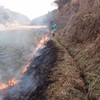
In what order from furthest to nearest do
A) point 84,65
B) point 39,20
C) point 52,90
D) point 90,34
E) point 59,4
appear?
1. point 39,20
2. point 59,4
3. point 90,34
4. point 84,65
5. point 52,90

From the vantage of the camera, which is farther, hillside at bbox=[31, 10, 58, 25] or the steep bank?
hillside at bbox=[31, 10, 58, 25]

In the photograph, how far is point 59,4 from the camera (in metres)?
60.4

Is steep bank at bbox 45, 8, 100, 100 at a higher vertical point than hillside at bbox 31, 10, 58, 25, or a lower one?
higher

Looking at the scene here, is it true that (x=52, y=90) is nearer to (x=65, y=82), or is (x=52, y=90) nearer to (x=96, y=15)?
(x=65, y=82)

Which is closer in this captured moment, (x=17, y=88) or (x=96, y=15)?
(x=17, y=88)

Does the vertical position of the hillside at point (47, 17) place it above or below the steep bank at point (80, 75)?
below

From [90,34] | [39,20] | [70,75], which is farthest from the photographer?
[39,20]

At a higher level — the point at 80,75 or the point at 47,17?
the point at 80,75

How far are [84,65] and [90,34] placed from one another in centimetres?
555

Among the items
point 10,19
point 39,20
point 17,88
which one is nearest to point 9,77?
point 17,88

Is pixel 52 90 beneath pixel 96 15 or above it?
beneath

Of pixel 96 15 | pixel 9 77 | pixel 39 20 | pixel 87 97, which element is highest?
pixel 96 15

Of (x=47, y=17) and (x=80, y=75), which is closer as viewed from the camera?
(x=80, y=75)

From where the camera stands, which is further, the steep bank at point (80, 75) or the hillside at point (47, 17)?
the hillside at point (47, 17)
